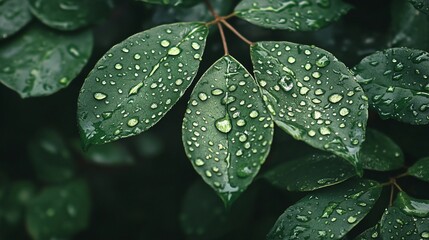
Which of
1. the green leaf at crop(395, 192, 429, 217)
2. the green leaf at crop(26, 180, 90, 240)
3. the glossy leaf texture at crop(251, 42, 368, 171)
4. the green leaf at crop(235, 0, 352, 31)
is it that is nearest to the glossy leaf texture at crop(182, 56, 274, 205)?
the glossy leaf texture at crop(251, 42, 368, 171)

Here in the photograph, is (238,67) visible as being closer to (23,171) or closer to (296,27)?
(296,27)

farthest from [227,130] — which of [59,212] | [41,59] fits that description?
[59,212]

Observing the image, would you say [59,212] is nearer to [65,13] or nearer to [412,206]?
[65,13]

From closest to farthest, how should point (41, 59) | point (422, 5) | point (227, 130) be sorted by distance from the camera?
point (227, 130)
point (422, 5)
point (41, 59)

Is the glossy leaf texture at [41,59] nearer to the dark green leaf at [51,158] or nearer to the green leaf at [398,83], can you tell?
the dark green leaf at [51,158]

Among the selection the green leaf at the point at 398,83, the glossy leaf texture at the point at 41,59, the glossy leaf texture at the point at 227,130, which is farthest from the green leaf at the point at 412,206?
the glossy leaf texture at the point at 41,59

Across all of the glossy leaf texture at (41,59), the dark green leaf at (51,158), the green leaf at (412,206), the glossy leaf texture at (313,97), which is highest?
the glossy leaf texture at (313,97)

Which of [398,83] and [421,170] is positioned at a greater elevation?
[398,83]
